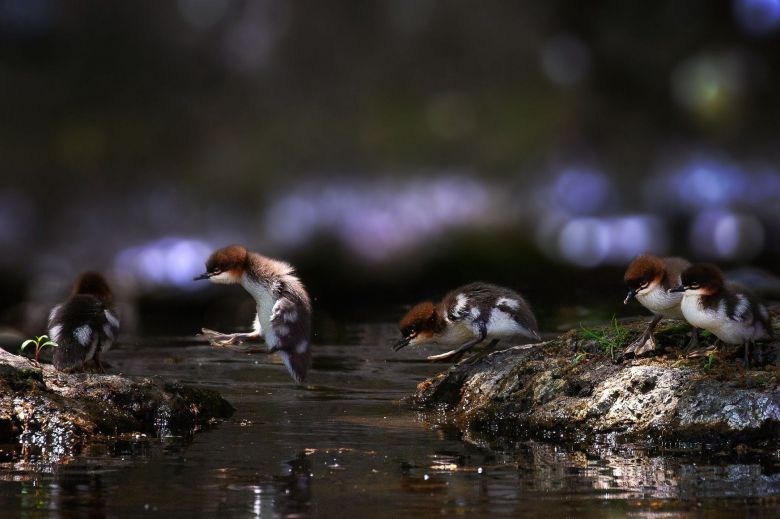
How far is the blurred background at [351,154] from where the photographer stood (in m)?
17.2

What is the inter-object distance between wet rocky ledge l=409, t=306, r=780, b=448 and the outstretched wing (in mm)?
868

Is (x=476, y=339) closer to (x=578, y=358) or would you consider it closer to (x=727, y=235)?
(x=578, y=358)

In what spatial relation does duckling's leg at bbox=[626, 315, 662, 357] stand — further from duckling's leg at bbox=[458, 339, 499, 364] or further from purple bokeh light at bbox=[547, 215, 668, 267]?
purple bokeh light at bbox=[547, 215, 668, 267]

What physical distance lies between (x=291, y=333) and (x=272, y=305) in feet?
0.93

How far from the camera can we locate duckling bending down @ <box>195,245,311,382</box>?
880 cm

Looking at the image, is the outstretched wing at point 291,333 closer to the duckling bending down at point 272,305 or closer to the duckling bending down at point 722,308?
the duckling bending down at point 272,305

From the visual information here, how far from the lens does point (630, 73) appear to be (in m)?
19.9

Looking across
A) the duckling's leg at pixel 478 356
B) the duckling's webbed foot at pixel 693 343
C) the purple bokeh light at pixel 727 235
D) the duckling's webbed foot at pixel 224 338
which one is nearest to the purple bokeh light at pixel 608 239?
the purple bokeh light at pixel 727 235

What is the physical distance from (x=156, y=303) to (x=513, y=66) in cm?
625

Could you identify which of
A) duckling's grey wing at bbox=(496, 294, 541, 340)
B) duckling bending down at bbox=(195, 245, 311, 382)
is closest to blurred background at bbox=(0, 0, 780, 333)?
duckling's grey wing at bbox=(496, 294, 541, 340)

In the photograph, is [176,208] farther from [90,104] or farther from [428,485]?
[428,485]

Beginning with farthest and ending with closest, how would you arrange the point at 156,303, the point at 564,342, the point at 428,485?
the point at 156,303
the point at 564,342
the point at 428,485

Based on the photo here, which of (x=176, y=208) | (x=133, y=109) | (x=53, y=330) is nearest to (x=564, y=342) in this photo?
(x=53, y=330)

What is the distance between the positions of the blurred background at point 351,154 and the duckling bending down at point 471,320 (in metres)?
6.96
